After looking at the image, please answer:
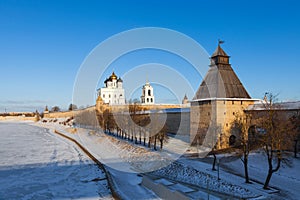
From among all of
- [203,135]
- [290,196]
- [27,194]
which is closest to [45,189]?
[27,194]

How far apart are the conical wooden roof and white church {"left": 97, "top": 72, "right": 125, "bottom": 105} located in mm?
38092

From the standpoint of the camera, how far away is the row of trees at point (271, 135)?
11.0 meters

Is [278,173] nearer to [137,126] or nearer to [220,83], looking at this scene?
[220,83]

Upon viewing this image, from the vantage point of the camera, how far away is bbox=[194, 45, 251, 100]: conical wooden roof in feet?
62.5

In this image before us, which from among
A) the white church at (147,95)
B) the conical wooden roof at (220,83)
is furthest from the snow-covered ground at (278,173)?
the white church at (147,95)

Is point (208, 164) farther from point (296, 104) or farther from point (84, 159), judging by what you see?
point (84, 159)

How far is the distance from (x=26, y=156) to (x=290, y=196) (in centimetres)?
1720

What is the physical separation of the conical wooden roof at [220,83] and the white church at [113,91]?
38092mm

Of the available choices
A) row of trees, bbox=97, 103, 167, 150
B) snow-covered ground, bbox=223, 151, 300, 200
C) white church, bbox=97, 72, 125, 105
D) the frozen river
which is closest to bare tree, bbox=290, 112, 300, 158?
snow-covered ground, bbox=223, 151, 300, 200

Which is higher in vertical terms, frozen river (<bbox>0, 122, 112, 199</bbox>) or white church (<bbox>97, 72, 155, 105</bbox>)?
white church (<bbox>97, 72, 155, 105</bbox>)

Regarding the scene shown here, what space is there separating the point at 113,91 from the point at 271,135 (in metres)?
49.6

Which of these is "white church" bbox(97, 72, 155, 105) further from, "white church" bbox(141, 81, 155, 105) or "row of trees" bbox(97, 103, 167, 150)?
"row of trees" bbox(97, 103, 167, 150)

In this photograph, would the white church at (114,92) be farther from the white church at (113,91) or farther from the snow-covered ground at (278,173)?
the snow-covered ground at (278,173)

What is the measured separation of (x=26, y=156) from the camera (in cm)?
1920
